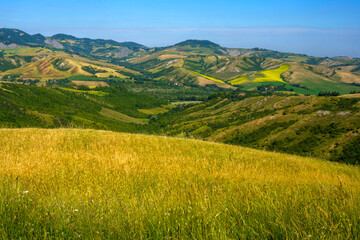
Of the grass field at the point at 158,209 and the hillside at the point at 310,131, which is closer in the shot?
the grass field at the point at 158,209

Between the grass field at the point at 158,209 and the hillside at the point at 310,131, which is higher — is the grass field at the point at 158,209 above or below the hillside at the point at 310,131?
above

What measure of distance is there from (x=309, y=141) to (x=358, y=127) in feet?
43.3

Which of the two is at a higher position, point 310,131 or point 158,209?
point 158,209

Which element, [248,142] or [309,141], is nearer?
[309,141]

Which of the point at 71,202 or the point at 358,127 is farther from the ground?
the point at 71,202

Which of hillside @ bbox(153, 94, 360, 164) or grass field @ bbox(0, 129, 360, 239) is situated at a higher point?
grass field @ bbox(0, 129, 360, 239)

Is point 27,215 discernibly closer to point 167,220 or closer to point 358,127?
point 167,220

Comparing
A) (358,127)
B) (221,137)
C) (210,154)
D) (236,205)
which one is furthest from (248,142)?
(236,205)

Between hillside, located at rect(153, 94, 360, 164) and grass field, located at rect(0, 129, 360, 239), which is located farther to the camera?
hillside, located at rect(153, 94, 360, 164)

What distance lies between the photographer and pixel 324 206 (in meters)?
3.29

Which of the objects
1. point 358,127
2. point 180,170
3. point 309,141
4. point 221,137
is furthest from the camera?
point 221,137

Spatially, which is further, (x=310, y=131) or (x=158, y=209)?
(x=310, y=131)

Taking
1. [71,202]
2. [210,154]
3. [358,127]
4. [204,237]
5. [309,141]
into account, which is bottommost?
[309,141]

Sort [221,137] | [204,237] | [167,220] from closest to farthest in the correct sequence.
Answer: [204,237] → [167,220] → [221,137]
